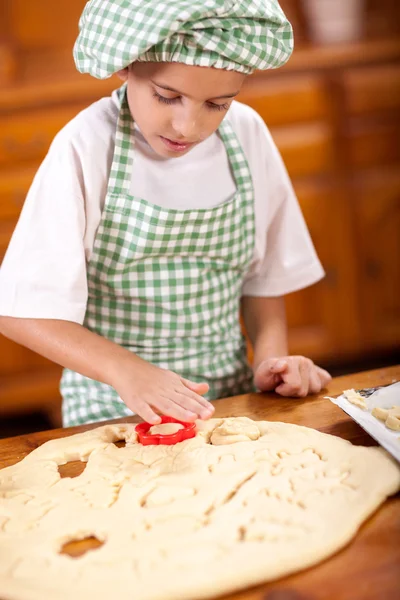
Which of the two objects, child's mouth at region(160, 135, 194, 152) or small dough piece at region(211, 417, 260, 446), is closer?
small dough piece at region(211, 417, 260, 446)

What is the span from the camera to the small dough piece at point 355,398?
0.83 meters

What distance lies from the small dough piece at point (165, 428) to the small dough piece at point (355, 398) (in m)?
0.20

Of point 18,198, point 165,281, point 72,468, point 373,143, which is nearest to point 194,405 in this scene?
point 72,468

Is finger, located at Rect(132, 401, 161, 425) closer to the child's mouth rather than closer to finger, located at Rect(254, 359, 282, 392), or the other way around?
finger, located at Rect(254, 359, 282, 392)

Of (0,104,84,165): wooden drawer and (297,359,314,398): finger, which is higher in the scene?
(0,104,84,165): wooden drawer

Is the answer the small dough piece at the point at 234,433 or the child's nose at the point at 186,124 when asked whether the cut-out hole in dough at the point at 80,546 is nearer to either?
the small dough piece at the point at 234,433

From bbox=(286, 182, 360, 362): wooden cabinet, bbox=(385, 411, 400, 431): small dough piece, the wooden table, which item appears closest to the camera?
the wooden table

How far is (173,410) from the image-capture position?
0.83m

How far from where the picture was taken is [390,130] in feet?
7.93

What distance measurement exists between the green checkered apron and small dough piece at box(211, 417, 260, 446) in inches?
9.6

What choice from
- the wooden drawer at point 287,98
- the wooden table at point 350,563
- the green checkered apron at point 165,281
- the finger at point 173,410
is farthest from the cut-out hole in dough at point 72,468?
the wooden drawer at point 287,98

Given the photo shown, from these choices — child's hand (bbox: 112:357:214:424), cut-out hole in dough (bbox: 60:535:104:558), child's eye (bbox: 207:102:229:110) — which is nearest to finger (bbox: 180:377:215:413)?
child's hand (bbox: 112:357:214:424)

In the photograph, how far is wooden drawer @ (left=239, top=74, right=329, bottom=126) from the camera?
2264 mm

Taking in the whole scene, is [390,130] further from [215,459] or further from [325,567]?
[325,567]
